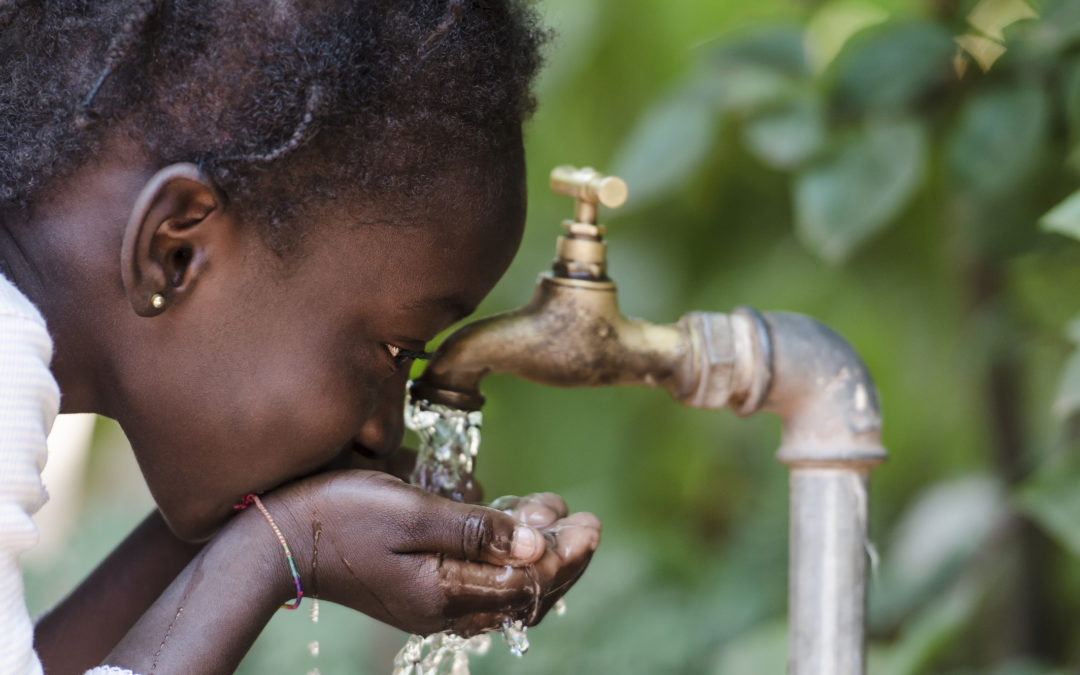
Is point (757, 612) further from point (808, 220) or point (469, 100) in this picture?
point (469, 100)

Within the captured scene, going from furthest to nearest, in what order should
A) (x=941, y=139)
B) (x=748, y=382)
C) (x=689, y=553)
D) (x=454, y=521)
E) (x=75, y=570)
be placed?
(x=75, y=570) → (x=689, y=553) → (x=941, y=139) → (x=748, y=382) → (x=454, y=521)

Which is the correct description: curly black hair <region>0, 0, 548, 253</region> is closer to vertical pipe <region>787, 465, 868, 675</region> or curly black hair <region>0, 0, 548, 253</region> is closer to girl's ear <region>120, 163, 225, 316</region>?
girl's ear <region>120, 163, 225, 316</region>

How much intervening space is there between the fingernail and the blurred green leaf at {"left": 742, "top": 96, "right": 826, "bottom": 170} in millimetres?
612

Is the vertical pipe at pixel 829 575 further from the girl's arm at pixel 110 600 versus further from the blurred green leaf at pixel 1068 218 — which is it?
the girl's arm at pixel 110 600

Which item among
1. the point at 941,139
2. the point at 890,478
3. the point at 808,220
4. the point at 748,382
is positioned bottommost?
the point at 890,478

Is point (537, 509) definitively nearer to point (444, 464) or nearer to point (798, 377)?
point (444, 464)

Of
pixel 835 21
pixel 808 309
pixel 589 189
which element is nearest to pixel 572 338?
pixel 589 189

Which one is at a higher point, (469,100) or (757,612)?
(469,100)

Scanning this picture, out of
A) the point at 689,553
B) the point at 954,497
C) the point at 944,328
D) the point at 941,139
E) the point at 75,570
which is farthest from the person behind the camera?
the point at 75,570

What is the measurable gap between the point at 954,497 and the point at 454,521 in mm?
966

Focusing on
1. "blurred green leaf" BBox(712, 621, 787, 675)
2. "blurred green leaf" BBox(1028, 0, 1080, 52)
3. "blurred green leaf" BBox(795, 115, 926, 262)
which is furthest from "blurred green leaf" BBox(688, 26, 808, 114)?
"blurred green leaf" BBox(712, 621, 787, 675)

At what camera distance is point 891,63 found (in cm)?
122

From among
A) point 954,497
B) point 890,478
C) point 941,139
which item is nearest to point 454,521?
point 941,139

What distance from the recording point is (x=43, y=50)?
876mm
